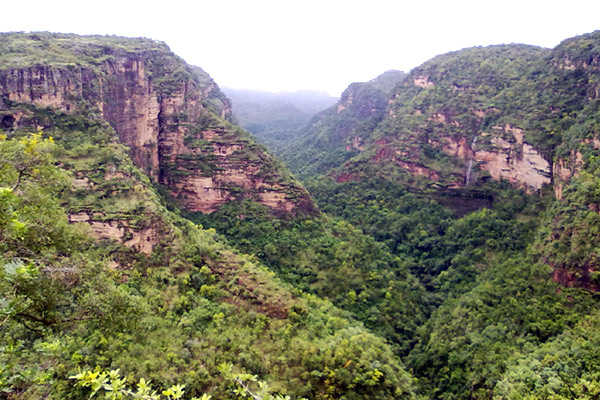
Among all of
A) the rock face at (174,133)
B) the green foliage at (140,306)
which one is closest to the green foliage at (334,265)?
the rock face at (174,133)

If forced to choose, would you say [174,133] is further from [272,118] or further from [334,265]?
[272,118]

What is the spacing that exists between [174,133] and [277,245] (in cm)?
1429

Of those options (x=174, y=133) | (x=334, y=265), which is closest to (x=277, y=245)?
(x=334, y=265)

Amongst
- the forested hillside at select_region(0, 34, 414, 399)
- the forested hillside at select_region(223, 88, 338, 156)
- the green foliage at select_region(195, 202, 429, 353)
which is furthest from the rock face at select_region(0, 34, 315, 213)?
the forested hillside at select_region(223, 88, 338, 156)

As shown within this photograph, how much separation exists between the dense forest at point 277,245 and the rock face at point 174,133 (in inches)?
7.2

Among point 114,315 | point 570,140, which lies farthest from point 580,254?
point 114,315

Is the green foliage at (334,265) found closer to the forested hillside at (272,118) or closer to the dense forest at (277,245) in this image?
the dense forest at (277,245)

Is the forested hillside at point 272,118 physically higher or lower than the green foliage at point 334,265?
higher

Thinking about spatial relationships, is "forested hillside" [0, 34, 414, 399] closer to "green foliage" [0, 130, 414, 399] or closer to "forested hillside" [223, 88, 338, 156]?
"green foliage" [0, 130, 414, 399]

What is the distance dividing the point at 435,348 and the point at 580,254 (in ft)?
35.6

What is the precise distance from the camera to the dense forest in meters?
7.68

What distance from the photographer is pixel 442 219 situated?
136 feet

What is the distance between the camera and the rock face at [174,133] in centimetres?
2877

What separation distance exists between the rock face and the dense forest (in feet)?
0.60
